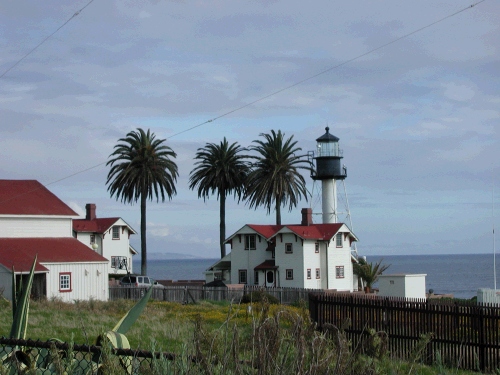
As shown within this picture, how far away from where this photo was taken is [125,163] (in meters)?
62.5

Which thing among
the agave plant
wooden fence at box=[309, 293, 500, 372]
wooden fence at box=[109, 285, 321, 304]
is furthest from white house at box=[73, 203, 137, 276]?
the agave plant

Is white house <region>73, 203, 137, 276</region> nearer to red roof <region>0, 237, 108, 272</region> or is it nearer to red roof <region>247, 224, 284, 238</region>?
red roof <region>247, 224, 284, 238</region>

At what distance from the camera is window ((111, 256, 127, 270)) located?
67.4 meters

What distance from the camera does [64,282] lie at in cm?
4084

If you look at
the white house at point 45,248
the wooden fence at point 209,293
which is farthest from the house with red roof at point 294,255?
the white house at point 45,248

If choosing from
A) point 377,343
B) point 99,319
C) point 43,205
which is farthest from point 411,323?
point 43,205

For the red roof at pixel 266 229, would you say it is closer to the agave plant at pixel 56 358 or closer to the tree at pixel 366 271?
the tree at pixel 366 271

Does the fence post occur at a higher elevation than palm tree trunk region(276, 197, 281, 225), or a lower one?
lower

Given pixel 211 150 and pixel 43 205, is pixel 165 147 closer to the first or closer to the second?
pixel 211 150

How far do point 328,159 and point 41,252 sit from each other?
31.4 meters

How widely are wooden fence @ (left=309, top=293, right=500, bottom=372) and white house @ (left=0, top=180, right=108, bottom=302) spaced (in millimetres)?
22198

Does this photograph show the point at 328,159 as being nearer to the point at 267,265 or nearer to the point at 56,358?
the point at 267,265

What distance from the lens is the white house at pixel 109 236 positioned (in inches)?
2552

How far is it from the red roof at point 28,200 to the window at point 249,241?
19.0m
